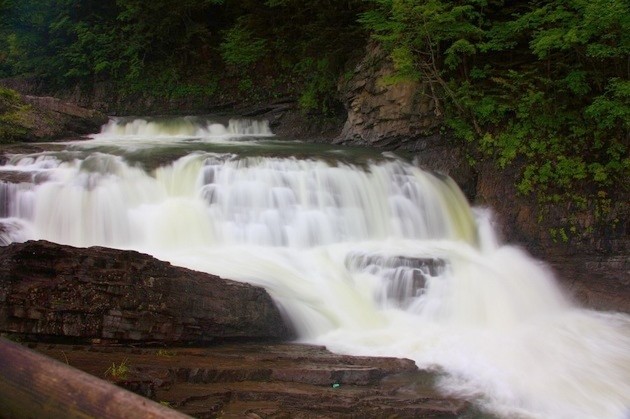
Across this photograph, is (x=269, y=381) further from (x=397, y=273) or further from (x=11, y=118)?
(x=11, y=118)

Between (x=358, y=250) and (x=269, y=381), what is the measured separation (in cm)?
425

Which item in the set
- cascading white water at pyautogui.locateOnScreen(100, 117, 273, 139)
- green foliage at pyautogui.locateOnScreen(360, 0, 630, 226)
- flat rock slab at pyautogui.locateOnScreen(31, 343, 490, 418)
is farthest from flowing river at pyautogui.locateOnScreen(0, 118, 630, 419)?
cascading white water at pyautogui.locateOnScreen(100, 117, 273, 139)

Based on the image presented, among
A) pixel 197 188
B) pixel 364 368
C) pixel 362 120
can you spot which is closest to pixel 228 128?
pixel 362 120

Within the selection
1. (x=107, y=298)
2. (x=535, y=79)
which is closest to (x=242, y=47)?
(x=535, y=79)

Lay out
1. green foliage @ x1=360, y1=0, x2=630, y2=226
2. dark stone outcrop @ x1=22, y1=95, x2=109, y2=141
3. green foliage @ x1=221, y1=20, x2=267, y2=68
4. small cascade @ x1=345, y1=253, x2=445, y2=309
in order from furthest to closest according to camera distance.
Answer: green foliage @ x1=221, y1=20, x2=267, y2=68 → dark stone outcrop @ x1=22, y1=95, x2=109, y2=141 → green foliage @ x1=360, y1=0, x2=630, y2=226 → small cascade @ x1=345, y1=253, x2=445, y2=309

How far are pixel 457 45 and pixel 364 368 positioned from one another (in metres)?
7.61

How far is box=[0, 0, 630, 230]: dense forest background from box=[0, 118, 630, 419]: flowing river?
1804 millimetres

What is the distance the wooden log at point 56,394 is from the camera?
94.0 inches

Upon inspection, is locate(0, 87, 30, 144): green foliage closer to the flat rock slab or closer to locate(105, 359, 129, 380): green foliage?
the flat rock slab

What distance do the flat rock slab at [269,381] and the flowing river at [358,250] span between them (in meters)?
0.60

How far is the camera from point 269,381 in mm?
5484

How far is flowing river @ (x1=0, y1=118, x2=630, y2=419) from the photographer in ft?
22.6

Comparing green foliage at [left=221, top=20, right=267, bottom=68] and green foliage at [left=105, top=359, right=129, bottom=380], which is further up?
green foliage at [left=221, top=20, right=267, bottom=68]

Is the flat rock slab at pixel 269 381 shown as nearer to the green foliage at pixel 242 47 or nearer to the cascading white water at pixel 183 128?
the cascading white water at pixel 183 128
